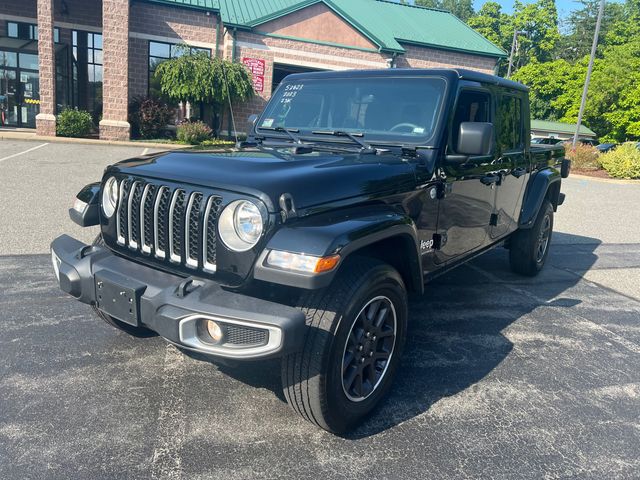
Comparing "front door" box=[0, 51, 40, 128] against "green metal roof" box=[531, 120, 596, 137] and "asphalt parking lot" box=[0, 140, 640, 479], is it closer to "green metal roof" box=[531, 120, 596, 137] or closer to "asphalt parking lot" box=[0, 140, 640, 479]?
"asphalt parking lot" box=[0, 140, 640, 479]

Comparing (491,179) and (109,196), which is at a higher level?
(491,179)

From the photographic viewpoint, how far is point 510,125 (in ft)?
15.6

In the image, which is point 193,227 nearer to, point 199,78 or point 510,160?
point 510,160

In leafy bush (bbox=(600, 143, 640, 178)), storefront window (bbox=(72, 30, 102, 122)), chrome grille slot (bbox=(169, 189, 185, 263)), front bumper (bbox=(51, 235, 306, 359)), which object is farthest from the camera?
storefront window (bbox=(72, 30, 102, 122))

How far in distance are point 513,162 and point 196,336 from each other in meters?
3.51

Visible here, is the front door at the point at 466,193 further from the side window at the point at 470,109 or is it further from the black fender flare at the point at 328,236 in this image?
the black fender flare at the point at 328,236

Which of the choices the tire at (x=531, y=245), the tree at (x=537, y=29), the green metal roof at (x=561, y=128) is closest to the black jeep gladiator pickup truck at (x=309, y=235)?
the tire at (x=531, y=245)

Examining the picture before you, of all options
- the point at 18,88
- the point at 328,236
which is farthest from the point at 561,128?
the point at 328,236

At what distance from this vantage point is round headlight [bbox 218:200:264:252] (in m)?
2.47

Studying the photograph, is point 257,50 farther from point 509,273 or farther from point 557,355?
point 557,355

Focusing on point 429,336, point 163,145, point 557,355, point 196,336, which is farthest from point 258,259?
point 163,145

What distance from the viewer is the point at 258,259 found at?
2.42 m

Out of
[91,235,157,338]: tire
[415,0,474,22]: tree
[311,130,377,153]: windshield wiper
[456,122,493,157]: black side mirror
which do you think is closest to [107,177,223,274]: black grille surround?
[91,235,157,338]: tire

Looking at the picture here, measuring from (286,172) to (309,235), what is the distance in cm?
42
